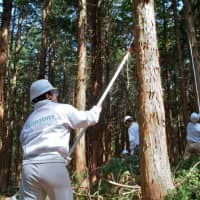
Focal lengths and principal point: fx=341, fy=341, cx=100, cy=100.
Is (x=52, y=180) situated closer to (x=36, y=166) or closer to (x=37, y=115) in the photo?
(x=36, y=166)

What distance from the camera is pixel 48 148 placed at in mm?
3332

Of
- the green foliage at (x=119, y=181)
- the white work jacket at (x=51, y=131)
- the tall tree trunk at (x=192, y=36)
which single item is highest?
the tall tree trunk at (x=192, y=36)

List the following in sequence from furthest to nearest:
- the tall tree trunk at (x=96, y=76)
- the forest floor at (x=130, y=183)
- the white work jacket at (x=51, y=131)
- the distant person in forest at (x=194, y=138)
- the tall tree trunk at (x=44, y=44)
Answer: the tall tree trunk at (x=44, y=44) < the tall tree trunk at (x=96, y=76) < the distant person in forest at (x=194, y=138) < the forest floor at (x=130, y=183) < the white work jacket at (x=51, y=131)

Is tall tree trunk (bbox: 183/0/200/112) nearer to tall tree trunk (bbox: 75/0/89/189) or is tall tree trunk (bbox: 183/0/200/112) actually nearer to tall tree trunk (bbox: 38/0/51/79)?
tall tree trunk (bbox: 75/0/89/189)

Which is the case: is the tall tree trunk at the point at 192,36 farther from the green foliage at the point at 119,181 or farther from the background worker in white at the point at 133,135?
the green foliage at the point at 119,181

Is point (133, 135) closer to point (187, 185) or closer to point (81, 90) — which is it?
point (81, 90)

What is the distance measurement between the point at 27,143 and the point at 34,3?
17.5m

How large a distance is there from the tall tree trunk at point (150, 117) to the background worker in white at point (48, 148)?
135 cm

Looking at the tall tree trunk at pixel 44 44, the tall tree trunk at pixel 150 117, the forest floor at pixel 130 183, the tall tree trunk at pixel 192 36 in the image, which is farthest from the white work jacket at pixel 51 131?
the tall tree trunk at pixel 44 44

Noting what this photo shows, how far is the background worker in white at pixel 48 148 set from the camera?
325 cm

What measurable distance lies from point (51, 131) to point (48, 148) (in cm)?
18

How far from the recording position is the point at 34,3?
1966cm

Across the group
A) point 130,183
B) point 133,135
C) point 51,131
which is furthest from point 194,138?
point 51,131

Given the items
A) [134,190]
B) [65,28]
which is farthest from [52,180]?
[65,28]
